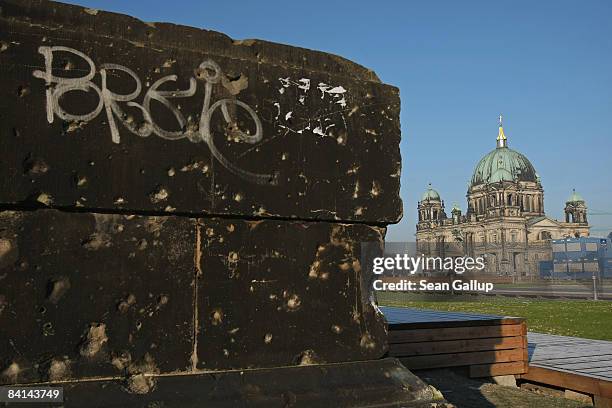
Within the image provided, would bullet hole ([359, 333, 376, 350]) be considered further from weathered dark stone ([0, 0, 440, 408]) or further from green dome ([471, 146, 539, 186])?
green dome ([471, 146, 539, 186])

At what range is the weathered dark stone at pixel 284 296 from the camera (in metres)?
2.09

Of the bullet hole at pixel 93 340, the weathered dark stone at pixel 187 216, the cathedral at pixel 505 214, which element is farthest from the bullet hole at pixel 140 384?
the cathedral at pixel 505 214

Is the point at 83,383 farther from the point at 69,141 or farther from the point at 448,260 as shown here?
the point at 448,260

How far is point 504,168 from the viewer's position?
96.7 meters

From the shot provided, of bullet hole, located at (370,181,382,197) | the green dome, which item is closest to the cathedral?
the green dome

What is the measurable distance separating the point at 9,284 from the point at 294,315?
102 cm

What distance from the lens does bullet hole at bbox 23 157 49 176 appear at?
5.95 feet

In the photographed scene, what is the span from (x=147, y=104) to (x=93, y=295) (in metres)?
0.69

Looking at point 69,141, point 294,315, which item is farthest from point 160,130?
point 294,315

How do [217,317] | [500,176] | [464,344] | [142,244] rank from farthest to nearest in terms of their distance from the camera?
[500,176]
[464,344]
[217,317]
[142,244]

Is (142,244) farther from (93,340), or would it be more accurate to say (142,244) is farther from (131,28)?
(131,28)

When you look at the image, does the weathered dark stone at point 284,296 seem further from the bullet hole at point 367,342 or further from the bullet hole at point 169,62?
the bullet hole at point 169,62

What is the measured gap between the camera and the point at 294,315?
223 centimetres

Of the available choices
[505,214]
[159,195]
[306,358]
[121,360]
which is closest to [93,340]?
[121,360]
